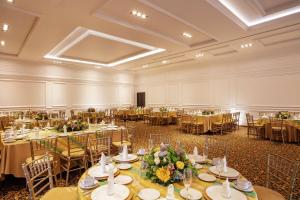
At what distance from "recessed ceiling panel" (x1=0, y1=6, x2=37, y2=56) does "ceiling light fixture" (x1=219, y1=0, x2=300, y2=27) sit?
5435 mm

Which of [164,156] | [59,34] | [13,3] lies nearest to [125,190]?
[164,156]

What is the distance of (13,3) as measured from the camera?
4.31m

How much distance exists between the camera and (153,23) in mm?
5617

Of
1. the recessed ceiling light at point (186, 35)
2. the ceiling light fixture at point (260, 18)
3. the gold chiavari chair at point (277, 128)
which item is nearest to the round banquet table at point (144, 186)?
the ceiling light fixture at point (260, 18)

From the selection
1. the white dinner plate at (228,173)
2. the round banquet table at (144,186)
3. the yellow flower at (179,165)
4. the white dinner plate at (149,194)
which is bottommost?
the round banquet table at (144,186)

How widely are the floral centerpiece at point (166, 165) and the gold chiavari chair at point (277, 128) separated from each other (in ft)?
20.8

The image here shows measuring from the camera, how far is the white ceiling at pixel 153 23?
4504mm

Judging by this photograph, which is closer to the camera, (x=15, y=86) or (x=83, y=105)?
(x=15, y=86)

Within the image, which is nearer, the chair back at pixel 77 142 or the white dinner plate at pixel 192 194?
the white dinner plate at pixel 192 194

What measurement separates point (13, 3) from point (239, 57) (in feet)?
32.5

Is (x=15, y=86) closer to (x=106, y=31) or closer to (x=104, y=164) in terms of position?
(x=106, y=31)

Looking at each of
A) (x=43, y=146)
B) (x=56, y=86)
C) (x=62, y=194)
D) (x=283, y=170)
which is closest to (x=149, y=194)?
(x=62, y=194)

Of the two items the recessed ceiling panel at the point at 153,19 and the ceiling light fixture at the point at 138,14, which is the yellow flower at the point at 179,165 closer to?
the recessed ceiling panel at the point at 153,19

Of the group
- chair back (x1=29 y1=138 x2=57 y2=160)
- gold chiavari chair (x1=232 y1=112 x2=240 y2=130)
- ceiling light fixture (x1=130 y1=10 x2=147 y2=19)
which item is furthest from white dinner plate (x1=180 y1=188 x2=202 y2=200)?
gold chiavari chair (x1=232 y1=112 x2=240 y2=130)
